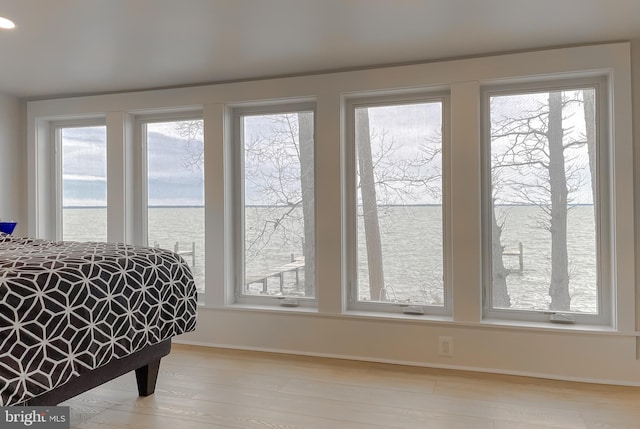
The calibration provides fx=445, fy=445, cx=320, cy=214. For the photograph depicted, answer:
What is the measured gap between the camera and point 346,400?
2.57m

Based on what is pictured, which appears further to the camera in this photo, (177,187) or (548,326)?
(177,187)

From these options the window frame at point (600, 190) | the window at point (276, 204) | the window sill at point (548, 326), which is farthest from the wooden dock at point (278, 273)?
the window frame at point (600, 190)

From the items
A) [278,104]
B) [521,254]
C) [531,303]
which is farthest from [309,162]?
[531,303]

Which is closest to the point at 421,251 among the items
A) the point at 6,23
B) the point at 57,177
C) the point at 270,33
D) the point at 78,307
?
the point at 270,33

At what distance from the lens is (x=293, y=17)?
2.41m

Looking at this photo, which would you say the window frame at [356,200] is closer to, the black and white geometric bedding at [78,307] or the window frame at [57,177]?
the black and white geometric bedding at [78,307]

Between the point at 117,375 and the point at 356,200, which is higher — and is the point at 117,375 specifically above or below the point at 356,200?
below

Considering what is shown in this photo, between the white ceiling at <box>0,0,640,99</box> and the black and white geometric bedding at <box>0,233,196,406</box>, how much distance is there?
1.25 meters

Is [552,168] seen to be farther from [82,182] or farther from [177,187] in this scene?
[82,182]

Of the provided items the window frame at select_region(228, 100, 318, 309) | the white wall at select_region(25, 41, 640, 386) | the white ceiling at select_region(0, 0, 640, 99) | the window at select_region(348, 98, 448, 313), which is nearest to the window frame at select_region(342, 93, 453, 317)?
the window at select_region(348, 98, 448, 313)

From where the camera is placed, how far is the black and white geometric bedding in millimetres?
1598

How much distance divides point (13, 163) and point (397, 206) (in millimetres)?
3525

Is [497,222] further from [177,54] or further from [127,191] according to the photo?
[127,191]

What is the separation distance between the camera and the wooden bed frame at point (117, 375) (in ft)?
6.12
